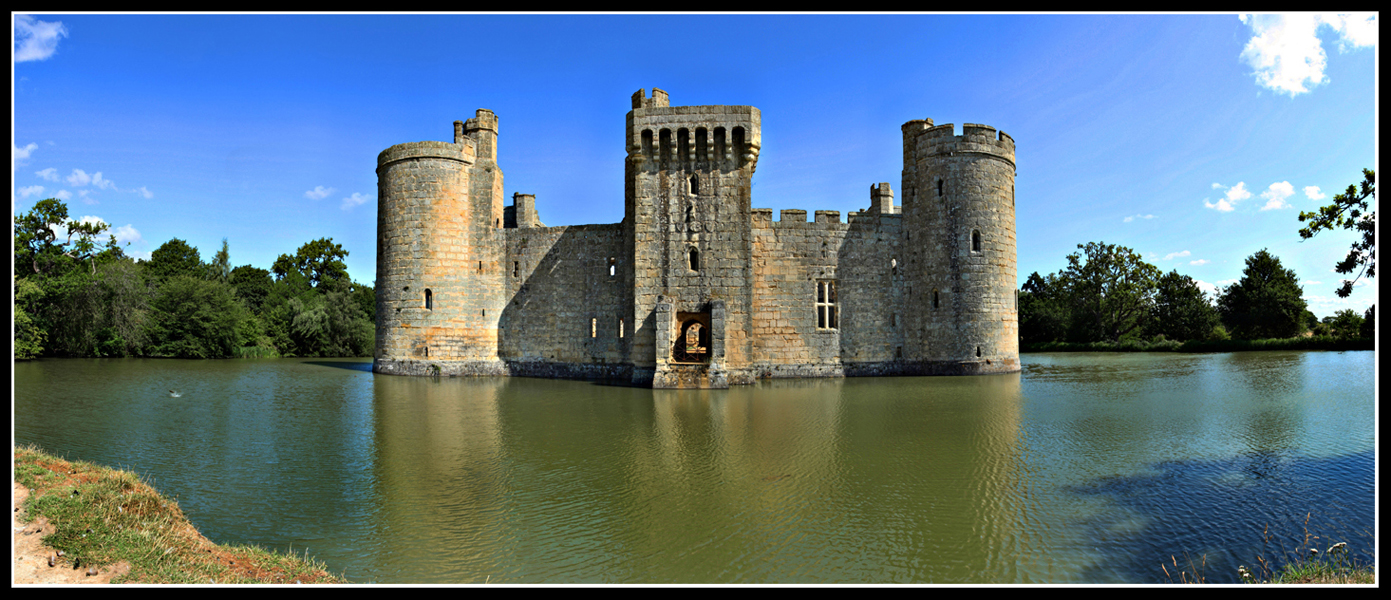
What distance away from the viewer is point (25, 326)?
3088cm

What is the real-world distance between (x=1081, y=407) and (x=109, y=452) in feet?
66.1

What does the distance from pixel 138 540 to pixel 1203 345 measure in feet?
173

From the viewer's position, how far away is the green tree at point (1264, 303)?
4312 centimetres

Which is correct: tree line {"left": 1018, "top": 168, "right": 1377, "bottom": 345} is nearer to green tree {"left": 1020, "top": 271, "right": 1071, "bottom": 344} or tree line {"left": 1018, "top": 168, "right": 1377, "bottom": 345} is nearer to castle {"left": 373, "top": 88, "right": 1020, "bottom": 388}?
green tree {"left": 1020, "top": 271, "right": 1071, "bottom": 344}

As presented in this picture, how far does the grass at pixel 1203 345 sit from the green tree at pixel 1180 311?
146 inches

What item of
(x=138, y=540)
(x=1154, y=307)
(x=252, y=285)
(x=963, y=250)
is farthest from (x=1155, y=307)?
(x=252, y=285)

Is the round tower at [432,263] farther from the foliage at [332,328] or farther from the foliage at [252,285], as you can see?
the foliage at [252,285]

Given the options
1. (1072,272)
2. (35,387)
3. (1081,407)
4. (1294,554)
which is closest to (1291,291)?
(1072,272)

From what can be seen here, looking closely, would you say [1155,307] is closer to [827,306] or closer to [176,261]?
[827,306]

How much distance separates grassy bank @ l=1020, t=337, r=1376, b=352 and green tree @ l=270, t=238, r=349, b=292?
60668mm

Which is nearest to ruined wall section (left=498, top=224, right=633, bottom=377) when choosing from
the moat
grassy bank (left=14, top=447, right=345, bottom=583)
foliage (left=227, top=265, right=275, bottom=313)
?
the moat

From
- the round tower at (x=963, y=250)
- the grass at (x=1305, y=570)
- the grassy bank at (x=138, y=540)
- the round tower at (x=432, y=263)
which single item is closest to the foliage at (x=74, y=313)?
the round tower at (x=432, y=263)

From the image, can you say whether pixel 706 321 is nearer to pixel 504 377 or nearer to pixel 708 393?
pixel 708 393

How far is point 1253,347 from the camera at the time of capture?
1554 inches
